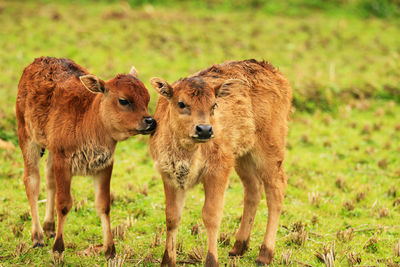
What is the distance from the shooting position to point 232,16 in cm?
2353

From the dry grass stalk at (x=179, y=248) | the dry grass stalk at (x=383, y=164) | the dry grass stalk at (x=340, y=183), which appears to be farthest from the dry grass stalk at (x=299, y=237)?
the dry grass stalk at (x=383, y=164)

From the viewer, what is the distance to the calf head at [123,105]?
6.45 metres

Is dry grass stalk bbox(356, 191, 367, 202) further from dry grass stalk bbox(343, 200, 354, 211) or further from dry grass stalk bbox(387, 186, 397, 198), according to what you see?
dry grass stalk bbox(387, 186, 397, 198)

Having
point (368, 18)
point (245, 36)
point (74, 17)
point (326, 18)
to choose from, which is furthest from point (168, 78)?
point (368, 18)

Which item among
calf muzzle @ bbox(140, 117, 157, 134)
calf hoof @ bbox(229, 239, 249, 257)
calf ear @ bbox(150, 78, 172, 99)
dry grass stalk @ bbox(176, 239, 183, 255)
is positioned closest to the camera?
calf ear @ bbox(150, 78, 172, 99)

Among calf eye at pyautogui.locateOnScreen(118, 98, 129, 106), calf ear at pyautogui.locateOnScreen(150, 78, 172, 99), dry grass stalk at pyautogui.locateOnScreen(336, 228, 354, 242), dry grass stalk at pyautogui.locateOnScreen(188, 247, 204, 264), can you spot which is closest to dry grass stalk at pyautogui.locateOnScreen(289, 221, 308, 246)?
dry grass stalk at pyautogui.locateOnScreen(336, 228, 354, 242)

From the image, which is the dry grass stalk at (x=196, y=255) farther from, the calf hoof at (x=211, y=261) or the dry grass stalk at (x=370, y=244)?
the dry grass stalk at (x=370, y=244)

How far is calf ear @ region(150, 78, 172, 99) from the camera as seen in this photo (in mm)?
6254

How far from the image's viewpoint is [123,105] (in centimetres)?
651

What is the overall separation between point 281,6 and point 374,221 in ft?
58.1

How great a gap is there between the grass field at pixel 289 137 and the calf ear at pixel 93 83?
2.12m

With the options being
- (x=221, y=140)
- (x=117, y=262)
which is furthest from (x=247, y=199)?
(x=117, y=262)

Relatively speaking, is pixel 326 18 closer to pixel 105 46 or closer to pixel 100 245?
pixel 105 46

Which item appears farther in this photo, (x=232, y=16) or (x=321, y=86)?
(x=232, y=16)
